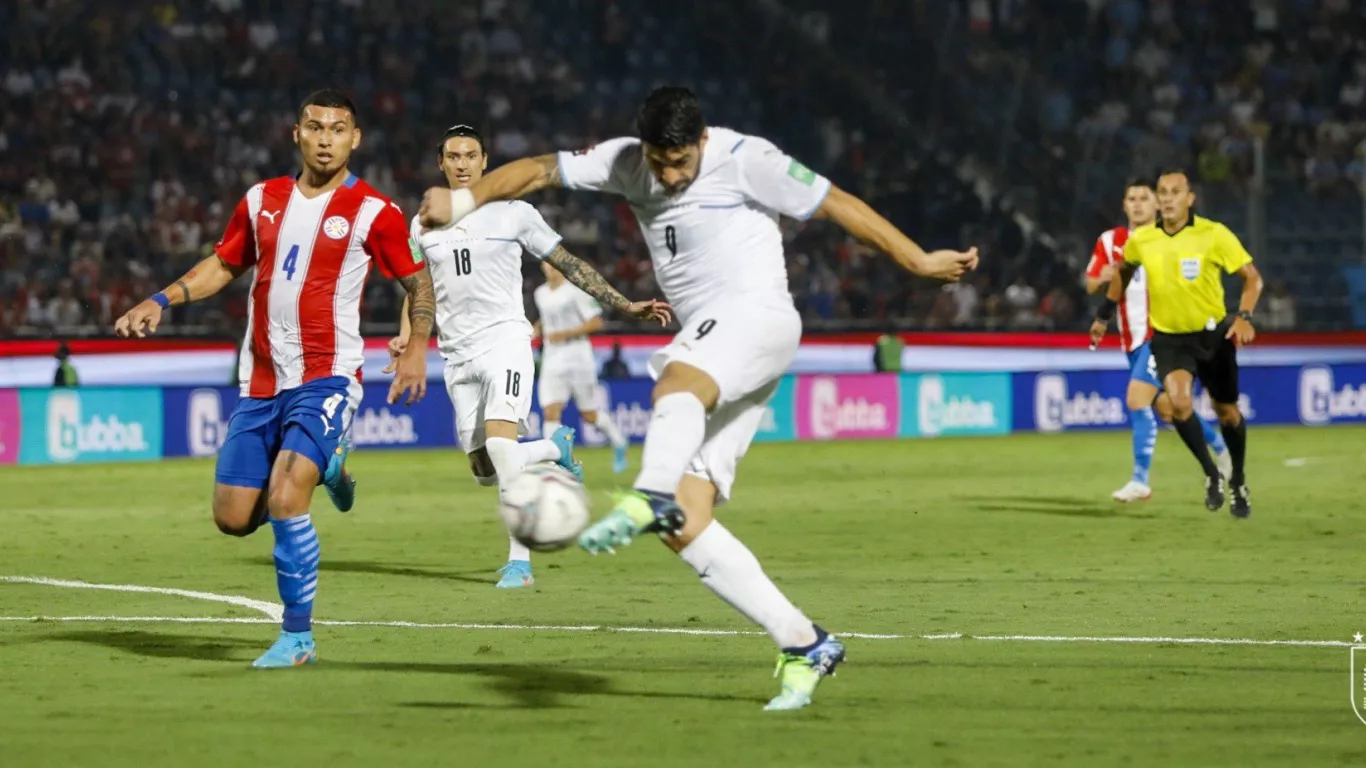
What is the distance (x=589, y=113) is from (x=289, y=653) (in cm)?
2783

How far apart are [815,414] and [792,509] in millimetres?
11838

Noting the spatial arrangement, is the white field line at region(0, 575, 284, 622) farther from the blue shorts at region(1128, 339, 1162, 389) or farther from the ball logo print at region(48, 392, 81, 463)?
the ball logo print at region(48, 392, 81, 463)

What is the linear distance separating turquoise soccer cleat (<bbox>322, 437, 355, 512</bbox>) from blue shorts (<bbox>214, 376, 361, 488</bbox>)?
13 cm

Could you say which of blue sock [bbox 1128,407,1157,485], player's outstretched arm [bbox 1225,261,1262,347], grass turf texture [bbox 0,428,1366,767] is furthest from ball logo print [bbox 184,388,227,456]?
player's outstretched arm [bbox 1225,261,1262,347]

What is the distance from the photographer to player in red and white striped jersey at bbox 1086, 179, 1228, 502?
17219 millimetres

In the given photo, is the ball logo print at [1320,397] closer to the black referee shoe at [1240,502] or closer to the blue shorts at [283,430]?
the black referee shoe at [1240,502]

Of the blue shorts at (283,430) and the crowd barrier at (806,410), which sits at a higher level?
the blue shorts at (283,430)

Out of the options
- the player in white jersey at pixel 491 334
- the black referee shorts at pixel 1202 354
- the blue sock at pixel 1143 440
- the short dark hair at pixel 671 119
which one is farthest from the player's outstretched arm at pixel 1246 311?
the short dark hair at pixel 671 119

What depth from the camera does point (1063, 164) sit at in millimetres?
36125

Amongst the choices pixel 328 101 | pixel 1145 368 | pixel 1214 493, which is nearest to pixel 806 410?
pixel 1145 368

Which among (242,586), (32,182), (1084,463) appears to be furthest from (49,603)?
(32,182)

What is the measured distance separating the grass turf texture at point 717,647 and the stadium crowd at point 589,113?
13.3 m

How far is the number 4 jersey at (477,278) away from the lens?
11781 mm

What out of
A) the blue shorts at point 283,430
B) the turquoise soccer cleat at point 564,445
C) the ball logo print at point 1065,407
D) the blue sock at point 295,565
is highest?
the blue shorts at point 283,430
